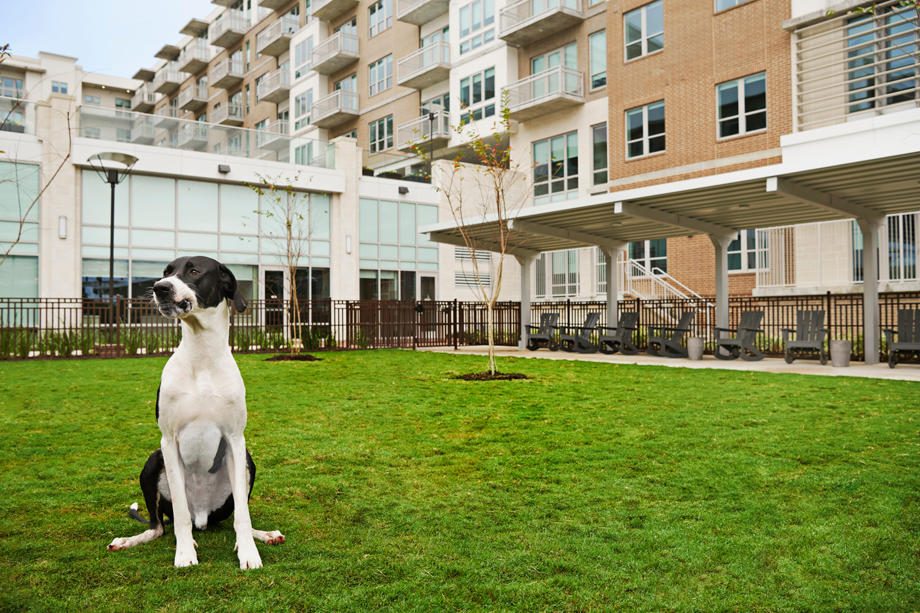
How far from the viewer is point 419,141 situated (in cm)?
Answer: 3319

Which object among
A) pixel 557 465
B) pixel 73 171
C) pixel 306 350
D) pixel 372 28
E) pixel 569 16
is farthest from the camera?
pixel 372 28

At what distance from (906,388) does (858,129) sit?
595 cm

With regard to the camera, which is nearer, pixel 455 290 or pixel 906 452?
pixel 906 452

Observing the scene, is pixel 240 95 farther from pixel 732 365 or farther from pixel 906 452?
pixel 906 452

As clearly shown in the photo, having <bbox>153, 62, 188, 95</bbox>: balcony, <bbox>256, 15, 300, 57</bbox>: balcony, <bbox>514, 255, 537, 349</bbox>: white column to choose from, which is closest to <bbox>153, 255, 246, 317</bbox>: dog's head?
→ <bbox>514, 255, 537, 349</bbox>: white column

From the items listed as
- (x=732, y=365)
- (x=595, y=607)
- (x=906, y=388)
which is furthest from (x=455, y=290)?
(x=595, y=607)

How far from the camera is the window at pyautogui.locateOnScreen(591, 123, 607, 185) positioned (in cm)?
2736

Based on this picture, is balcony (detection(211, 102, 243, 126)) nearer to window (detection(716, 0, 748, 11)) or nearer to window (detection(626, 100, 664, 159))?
window (detection(626, 100, 664, 159))

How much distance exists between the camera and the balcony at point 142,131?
2364 centimetres

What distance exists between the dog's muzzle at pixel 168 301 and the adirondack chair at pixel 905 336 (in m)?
14.1

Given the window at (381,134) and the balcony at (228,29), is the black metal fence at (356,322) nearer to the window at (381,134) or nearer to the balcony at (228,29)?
the window at (381,134)

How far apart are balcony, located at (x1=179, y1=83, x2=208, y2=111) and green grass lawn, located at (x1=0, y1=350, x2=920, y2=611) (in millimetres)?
46744

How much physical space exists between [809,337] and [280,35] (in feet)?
119

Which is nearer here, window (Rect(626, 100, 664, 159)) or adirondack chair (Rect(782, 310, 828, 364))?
adirondack chair (Rect(782, 310, 828, 364))
